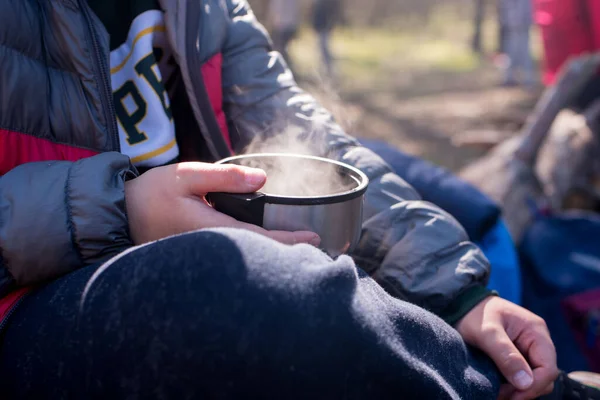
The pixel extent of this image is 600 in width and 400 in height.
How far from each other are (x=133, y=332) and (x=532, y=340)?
618mm

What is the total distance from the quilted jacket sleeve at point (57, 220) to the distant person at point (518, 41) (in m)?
5.77

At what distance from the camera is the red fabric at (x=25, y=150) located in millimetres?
851

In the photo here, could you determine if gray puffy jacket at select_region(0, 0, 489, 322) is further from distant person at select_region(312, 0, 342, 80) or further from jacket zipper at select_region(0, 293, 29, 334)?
distant person at select_region(312, 0, 342, 80)

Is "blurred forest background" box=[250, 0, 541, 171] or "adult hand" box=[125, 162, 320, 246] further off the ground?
"adult hand" box=[125, 162, 320, 246]

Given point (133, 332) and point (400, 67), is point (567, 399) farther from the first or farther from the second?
point (400, 67)

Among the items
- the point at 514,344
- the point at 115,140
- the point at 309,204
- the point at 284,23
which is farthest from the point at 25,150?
the point at 284,23

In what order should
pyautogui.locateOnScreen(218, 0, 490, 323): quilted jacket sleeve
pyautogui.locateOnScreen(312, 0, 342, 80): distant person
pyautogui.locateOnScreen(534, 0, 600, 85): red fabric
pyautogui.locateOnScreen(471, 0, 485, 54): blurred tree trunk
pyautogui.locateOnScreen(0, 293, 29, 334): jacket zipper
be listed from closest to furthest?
pyautogui.locateOnScreen(0, 293, 29, 334): jacket zipper < pyautogui.locateOnScreen(218, 0, 490, 323): quilted jacket sleeve < pyautogui.locateOnScreen(534, 0, 600, 85): red fabric < pyautogui.locateOnScreen(312, 0, 342, 80): distant person < pyautogui.locateOnScreen(471, 0, 485, 54): blurred tree trunk

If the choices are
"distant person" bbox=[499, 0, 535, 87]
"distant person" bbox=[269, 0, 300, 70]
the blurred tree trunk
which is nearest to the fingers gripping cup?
"distant person" bbox=[269, 0, 300, 70]

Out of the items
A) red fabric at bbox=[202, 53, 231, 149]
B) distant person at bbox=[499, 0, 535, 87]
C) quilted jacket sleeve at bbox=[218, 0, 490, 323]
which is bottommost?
distant person at bbox=[499, 0, 535, 87]

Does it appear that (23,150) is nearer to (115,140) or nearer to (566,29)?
(115,140)

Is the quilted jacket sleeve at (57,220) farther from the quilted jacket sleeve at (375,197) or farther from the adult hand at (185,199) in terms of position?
the quilted jacket sleeve at (375,197)

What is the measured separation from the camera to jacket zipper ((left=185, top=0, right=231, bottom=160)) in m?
1.00

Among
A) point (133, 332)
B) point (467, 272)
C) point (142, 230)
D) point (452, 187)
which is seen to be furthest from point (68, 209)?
point (452, 187)

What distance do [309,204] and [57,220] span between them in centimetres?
30
